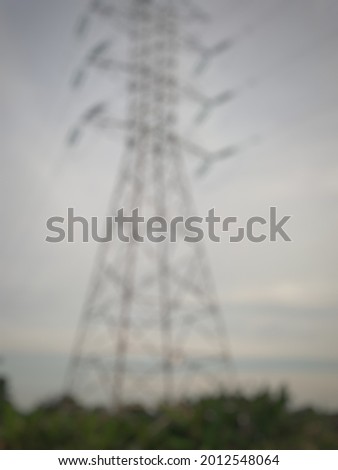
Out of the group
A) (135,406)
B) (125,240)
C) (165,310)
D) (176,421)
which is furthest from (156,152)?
(176,421)

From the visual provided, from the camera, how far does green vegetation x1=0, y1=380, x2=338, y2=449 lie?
602 centimetres

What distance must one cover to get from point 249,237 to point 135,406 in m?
2.24

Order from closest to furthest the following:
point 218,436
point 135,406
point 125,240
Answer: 1. point 218,436
2. point 135,406
3. point 125,240

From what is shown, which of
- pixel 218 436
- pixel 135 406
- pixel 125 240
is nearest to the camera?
pixel 218 436

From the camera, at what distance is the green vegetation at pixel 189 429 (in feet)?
19.7

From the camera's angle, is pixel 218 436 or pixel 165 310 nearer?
pixel 218 436

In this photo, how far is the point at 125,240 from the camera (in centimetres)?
842

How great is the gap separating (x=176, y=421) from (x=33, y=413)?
3.75 feet

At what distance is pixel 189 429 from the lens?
20.3 feet
